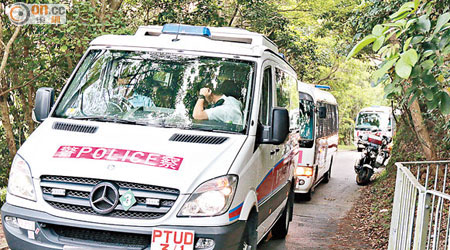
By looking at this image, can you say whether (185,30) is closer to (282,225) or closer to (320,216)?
(282,225)

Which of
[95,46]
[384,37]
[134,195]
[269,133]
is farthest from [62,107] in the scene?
[384,37]

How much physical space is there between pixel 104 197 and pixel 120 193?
128mm

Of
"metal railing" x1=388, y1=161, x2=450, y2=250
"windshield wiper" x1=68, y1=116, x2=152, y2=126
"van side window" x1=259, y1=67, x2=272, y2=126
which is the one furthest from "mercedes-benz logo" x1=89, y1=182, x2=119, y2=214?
"metal railing" x1=388, y1=161, x2=450, y2=250

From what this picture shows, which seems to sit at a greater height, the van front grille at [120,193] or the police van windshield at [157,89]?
the police van windshield at [157,89]

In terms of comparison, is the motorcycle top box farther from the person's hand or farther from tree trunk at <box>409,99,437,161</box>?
the person's hand

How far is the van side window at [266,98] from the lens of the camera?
17.2 ft

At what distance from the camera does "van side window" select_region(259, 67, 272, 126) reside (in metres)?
5.25

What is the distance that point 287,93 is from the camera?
283 inches

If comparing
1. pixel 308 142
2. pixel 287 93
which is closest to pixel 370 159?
pixel 308 142

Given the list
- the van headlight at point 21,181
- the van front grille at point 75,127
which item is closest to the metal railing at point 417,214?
the van front grille at point 75,127

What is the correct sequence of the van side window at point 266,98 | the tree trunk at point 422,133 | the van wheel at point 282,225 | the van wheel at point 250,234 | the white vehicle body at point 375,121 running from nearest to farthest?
the van wheel at point 250,234 → the van side window at point 266,98 → the van wheel at point 282,225 → the tree trunk at point 422,133 → the white vehicle body at point 375,121

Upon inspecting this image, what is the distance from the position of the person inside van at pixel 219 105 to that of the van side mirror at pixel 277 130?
0.28 m

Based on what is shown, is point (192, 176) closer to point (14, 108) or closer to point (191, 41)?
point (191, 41)

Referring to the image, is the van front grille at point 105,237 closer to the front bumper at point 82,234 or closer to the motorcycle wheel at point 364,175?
the front bumper at point 82,234
